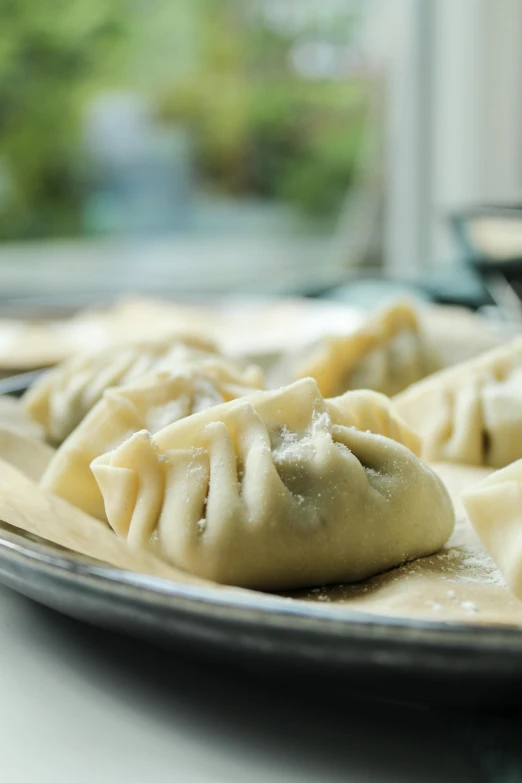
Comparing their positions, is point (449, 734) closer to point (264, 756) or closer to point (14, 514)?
point (264, 756)

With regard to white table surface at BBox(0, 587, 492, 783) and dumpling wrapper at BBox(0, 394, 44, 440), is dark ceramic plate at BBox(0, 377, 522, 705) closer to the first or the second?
white table surface at BBox(0, 587, 492, 783)

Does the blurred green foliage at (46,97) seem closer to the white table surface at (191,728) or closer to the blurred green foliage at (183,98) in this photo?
the blurred green foliage at (183,98)

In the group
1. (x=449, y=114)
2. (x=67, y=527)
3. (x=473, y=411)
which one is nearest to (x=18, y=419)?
(x=67, y=527)

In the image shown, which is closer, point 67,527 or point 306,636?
point 306,636

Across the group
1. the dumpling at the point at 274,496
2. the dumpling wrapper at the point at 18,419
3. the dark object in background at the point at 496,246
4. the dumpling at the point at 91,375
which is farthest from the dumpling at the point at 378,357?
the dumpling at the point at 274,496

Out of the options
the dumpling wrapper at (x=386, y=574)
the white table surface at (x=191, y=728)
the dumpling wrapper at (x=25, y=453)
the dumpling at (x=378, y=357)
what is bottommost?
the dumpling at (x=378, y=357)

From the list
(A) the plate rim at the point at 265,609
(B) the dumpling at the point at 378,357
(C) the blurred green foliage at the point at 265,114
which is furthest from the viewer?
(C) the blurred green foliage at the point at 265,114

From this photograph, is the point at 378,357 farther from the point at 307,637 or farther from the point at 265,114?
the point at 265,114
